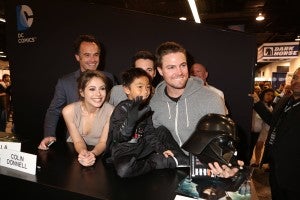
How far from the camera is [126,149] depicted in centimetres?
145

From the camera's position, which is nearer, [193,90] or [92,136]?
[193,90]

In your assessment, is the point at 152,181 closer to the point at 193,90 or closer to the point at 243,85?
the point at 193,90

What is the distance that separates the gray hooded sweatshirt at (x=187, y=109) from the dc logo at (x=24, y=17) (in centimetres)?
274

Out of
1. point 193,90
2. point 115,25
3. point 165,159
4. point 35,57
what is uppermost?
point 115,25

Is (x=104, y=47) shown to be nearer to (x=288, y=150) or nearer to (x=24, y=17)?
(x=24, y=17)

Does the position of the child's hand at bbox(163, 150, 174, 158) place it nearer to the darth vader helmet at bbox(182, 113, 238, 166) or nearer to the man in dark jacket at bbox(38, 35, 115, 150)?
the darth vader helmet at bbox(182, 113, 238, 166)

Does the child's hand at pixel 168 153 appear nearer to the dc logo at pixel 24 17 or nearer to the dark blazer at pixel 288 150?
the dark blazer at pixel 288 150

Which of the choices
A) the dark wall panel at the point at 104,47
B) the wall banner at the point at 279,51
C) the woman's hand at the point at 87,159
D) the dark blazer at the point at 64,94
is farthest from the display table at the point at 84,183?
the wall banner at the point at 279,51

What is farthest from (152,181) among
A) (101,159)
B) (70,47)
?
(70,47)

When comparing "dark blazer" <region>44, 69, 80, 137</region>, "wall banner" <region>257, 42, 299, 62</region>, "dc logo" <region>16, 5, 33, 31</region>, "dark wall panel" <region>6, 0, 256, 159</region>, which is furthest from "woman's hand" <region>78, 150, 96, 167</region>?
"wall banner" <region>257, 42, 299, 62</region>

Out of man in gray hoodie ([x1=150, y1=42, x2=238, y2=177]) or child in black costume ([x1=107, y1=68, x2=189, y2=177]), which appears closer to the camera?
child in black costume ([x1=107, y1=68, x2=189, y2=177])

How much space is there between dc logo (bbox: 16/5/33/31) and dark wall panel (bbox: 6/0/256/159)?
2.3 inches

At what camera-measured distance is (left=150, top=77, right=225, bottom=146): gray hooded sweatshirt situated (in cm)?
169

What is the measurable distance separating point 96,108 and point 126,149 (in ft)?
2.18
